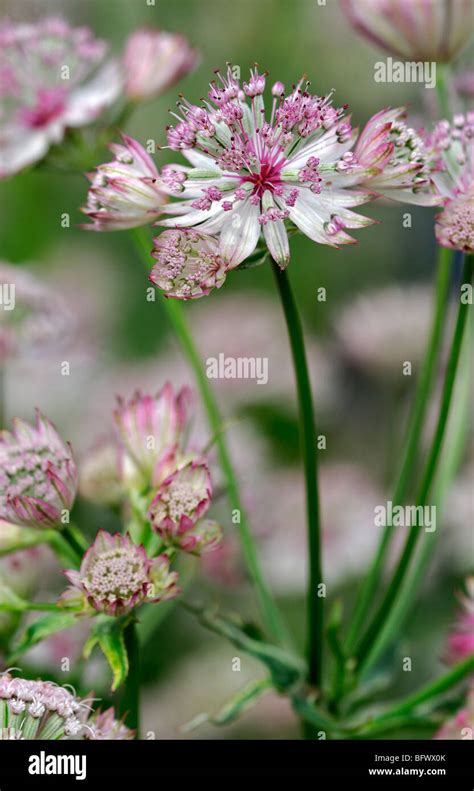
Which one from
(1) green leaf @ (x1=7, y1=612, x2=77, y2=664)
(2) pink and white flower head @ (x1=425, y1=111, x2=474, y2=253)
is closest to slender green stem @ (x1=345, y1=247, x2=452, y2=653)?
(2) pink and white flower head @ (x1=425, y1=111, x2=474, y2=253)

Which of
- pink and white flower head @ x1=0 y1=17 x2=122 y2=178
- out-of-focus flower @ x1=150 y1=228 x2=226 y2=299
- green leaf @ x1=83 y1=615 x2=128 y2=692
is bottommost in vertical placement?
green leaf @ x1=83 y1=615 x2=128 y2=692

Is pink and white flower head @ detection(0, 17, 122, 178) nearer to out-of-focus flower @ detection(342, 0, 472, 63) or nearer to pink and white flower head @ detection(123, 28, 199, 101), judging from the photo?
pink and white flower head @ detection(123, 28, 199, 101)

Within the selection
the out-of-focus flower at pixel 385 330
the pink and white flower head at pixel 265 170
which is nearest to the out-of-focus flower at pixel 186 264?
the pink and white flower head at pixel 265 170

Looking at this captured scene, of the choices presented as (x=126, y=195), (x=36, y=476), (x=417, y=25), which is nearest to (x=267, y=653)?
(x=36, y=476)

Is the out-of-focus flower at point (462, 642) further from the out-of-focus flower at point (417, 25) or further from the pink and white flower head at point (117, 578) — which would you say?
the out-of-focus flower at point (417, 25)

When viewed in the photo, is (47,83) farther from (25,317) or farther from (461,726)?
(461,726)
